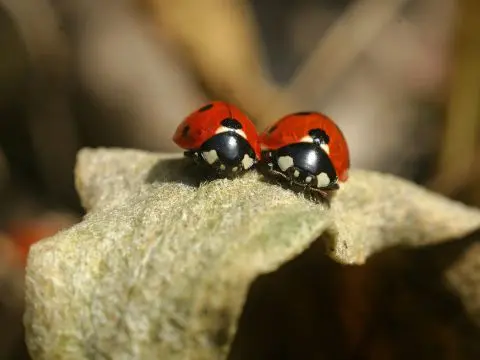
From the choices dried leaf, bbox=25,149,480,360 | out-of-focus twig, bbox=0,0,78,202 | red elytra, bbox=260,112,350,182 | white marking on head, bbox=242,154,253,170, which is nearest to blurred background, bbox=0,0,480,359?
out-of-focus twig, bbox=0,0,78,202

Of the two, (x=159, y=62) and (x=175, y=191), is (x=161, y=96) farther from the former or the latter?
(x=175, y=191)

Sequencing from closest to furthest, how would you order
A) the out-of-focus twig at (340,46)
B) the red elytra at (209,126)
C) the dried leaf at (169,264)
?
the dried leaf at (169,264) → the red elytra at (209,126) → the out-of-focus twig at (340,46)

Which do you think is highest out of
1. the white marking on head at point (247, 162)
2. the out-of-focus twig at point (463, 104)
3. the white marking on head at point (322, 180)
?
the white marking on head at point (247, 162)

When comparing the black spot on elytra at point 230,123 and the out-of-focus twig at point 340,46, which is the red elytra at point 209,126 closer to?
the black spot on elytra at point 230,123

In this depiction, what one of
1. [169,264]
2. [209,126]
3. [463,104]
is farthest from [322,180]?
[463,104]

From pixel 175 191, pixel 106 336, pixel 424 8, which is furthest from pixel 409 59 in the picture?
pixel 106 336

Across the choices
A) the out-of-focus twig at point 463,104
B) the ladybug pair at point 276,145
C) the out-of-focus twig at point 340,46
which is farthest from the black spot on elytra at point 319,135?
the out-of-focus twig at point 340,46

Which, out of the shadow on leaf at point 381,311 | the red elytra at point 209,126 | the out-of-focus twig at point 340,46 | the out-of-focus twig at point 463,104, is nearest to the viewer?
the shadow on leaf at point 381,311

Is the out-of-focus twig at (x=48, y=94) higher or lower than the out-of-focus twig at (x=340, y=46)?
higher
